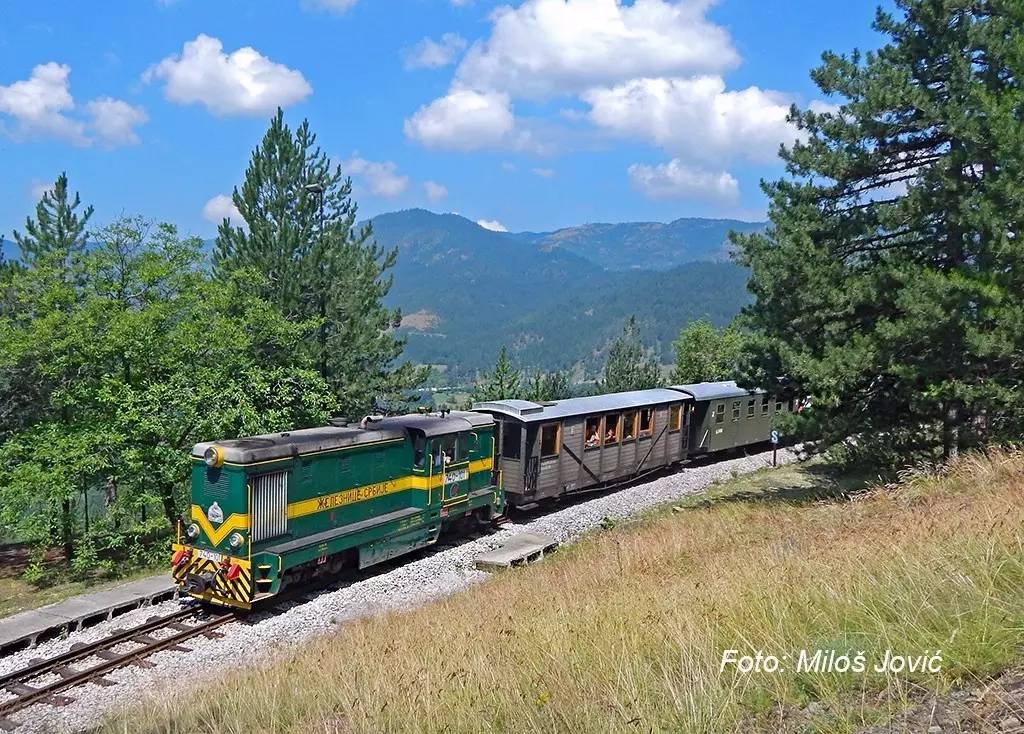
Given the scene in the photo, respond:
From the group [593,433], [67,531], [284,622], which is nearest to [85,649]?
[284,622]

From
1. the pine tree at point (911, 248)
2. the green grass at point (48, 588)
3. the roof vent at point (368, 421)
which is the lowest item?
the green grass at point (48, 588)

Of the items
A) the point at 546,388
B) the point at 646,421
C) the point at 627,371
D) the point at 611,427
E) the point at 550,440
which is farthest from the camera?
the point at 627,371

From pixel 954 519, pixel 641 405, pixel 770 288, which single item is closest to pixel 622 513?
pixel 641 405

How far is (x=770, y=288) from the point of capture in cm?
1582

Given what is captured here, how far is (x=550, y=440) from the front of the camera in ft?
67.3

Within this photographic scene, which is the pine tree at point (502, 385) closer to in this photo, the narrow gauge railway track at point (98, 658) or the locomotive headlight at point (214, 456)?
the locomotive headlight at point (214, 456)

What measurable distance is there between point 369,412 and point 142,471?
10.9 m

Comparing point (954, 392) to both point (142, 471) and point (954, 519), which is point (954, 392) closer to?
point (954, 519)

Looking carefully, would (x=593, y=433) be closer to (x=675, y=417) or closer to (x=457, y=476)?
(x=675, y=417)

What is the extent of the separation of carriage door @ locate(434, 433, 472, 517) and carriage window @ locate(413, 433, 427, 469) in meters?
0.32

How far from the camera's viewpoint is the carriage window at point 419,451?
16.6 meters

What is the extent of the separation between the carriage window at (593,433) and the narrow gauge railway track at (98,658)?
36.6 ft

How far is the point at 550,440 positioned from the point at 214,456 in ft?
31.2

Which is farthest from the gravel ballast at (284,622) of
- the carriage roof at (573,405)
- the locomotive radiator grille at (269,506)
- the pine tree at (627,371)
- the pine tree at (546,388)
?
the pine tree at (627,371)
